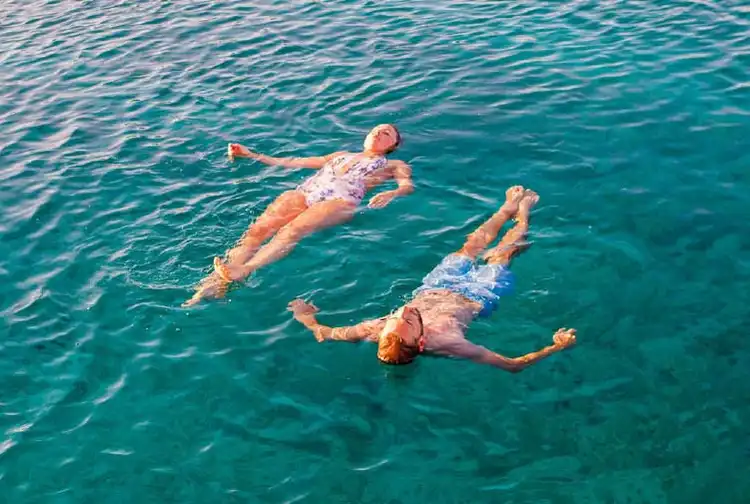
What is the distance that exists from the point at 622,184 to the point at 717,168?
1.70 m

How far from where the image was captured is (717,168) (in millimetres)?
14367

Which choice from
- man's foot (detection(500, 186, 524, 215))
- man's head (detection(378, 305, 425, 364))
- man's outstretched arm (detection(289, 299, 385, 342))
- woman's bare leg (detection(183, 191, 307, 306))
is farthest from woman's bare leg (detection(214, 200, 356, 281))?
man's head (detection(378, 305, 425, 364))

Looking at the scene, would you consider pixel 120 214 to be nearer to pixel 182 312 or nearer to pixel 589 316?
pixel 182 312

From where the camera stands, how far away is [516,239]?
12.7 meters

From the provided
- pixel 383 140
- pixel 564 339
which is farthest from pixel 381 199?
pixel 564 339

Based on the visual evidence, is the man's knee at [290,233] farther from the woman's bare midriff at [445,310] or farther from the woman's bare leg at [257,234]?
the woman's bare midriff at [445,310]

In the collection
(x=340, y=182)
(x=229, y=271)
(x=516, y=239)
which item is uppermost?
(x=340, y=182)

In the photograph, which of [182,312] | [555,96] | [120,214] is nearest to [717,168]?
[555,96]

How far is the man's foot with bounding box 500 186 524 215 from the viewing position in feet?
43.7

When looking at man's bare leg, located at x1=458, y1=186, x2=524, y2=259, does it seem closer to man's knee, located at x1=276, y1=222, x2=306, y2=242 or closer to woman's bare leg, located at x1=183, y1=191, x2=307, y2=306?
man's knee, located at x1=276, y1=222, x2=306, y2=242

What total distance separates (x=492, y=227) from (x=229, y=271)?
400 centimetres

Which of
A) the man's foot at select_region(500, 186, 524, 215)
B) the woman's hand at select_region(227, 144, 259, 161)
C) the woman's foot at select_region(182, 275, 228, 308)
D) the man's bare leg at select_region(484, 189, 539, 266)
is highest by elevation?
the woman's hand at select_region(227, 144, 259, 161)

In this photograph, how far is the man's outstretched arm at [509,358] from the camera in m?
10.2

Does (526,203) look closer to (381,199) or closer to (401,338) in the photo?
(381,199)
